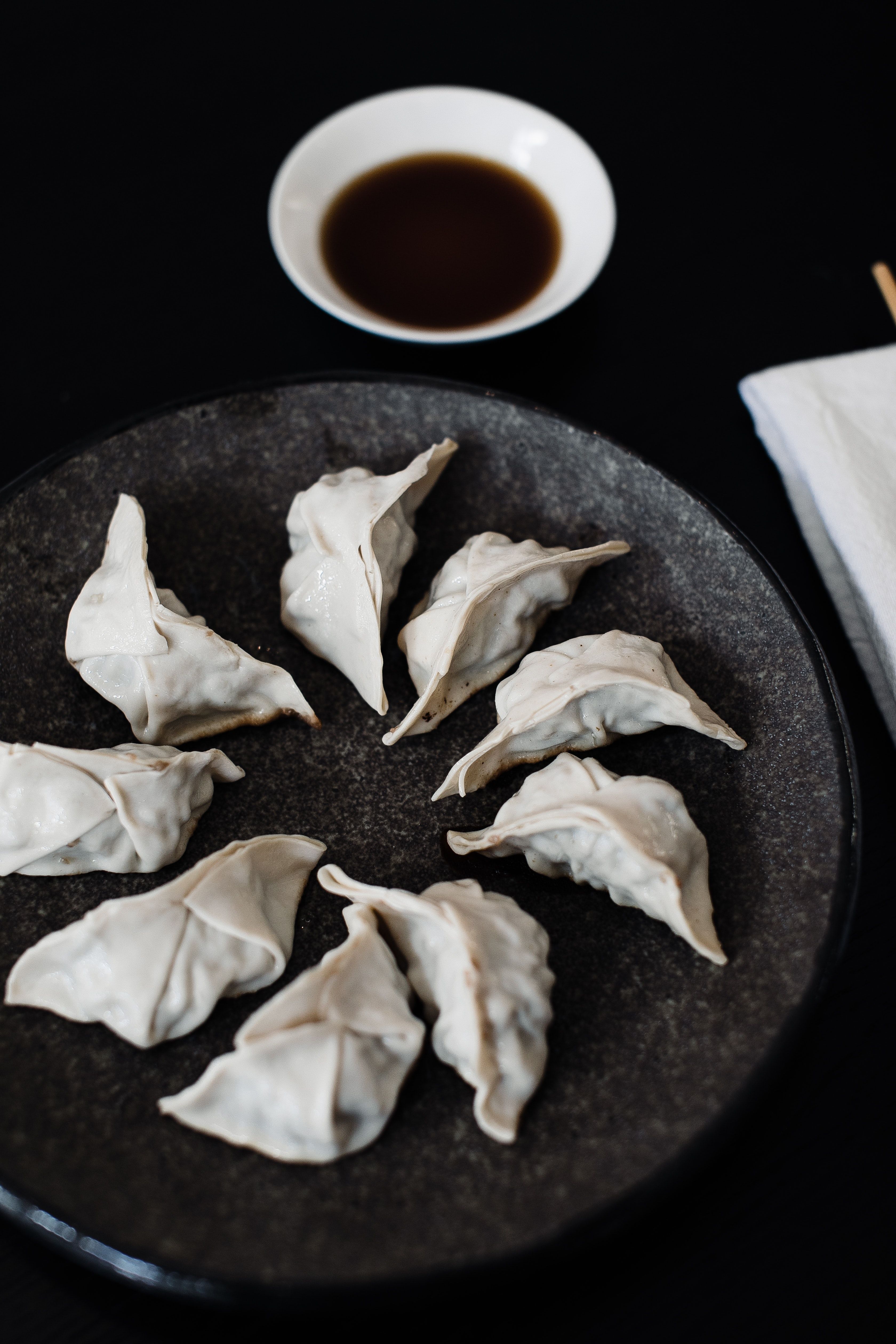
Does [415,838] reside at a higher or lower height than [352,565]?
lower

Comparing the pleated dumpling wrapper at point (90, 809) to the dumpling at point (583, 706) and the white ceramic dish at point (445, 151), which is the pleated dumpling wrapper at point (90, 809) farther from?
the white ceramic dish at point (445, 151)

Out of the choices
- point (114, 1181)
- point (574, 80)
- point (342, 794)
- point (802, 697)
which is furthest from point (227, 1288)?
point (574, 80)

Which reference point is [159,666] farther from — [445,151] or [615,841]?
[445,151]

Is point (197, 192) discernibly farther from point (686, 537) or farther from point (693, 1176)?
point (693, 1176)

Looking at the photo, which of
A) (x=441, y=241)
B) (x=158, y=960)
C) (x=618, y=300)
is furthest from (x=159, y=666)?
(x=618, y=300)

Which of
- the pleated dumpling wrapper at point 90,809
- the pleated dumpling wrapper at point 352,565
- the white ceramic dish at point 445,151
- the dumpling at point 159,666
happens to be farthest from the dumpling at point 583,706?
the white ceramic dish at point 445,151

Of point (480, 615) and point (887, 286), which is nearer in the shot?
point (480, 615)
